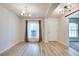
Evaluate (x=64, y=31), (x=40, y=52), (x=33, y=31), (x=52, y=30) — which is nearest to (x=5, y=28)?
(x=40, y=52)

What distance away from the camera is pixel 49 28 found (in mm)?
8594

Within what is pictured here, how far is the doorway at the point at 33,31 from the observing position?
824 centimetres

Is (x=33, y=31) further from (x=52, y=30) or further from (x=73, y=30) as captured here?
(x=73, y=30)

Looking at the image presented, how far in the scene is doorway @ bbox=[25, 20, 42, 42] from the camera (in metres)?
8.24

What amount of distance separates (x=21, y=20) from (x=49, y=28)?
6.54 ft

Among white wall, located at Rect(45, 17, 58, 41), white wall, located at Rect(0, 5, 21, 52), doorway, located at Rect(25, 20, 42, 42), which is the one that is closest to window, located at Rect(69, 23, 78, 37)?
white wall, located at Rect(45, 17, 58, 41)

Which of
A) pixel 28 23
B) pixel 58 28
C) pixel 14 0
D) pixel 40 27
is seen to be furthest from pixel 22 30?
pixel 14 0

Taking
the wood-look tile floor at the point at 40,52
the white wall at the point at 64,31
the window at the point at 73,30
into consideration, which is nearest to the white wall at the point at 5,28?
the wood-look tile floor at the point at 40,52

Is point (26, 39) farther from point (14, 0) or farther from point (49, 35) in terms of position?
point (14, 0)

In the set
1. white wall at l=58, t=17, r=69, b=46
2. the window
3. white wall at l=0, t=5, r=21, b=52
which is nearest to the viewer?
white wall at l=0, t=5, r=21, b=52

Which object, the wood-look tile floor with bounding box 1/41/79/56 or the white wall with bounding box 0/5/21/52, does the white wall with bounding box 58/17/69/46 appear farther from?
the white wall with bounding box 0/5/21/52

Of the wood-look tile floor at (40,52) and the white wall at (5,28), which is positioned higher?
the white wall at (5,28)

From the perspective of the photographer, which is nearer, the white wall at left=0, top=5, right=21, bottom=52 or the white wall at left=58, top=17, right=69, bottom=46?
the white wall at left=0, top=5, right=21, bottom=52

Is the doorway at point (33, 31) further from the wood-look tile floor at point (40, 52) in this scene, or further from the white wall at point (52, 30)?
the wood-look tile floor at point (40, 52)
